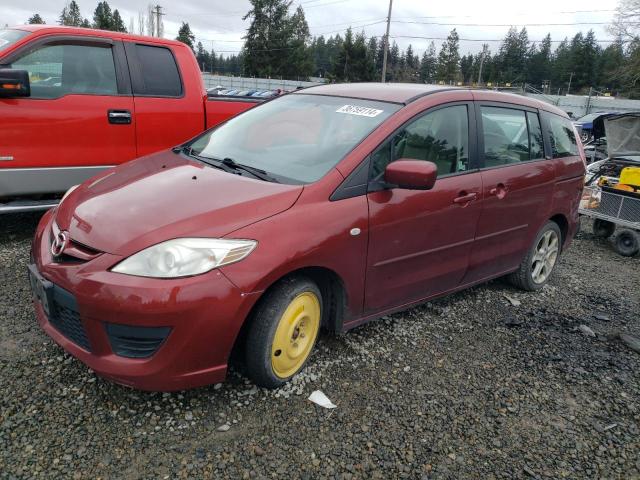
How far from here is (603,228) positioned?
23.6 feet

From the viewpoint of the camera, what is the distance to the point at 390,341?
3.49 m

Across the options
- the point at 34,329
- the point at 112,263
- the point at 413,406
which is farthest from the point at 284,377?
the point at 34,329

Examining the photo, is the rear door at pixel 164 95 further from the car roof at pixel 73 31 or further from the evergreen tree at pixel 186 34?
the evergreen tree at pixel 186 34

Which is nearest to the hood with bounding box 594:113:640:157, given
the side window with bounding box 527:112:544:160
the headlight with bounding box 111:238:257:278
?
the side window with bounding box 527:112:544:160

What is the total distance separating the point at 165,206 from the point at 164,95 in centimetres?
314

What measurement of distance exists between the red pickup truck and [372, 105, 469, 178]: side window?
3.03 meters

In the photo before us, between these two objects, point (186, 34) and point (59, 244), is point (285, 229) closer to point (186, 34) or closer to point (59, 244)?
point (59, 244)

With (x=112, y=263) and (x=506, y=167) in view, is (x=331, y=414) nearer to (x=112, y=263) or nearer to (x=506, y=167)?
(x=112, y=263)

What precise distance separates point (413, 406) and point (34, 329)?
2418 mm

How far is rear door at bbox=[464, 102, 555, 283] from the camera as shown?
3762 millimetres

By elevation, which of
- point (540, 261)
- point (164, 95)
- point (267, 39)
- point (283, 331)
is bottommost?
point (540, 261)

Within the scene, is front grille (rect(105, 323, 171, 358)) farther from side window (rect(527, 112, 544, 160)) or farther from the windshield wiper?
side window (rect(527, 112, 544, 160))

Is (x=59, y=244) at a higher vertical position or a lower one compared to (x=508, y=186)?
lower

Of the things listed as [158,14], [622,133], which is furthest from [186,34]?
[622,133]
